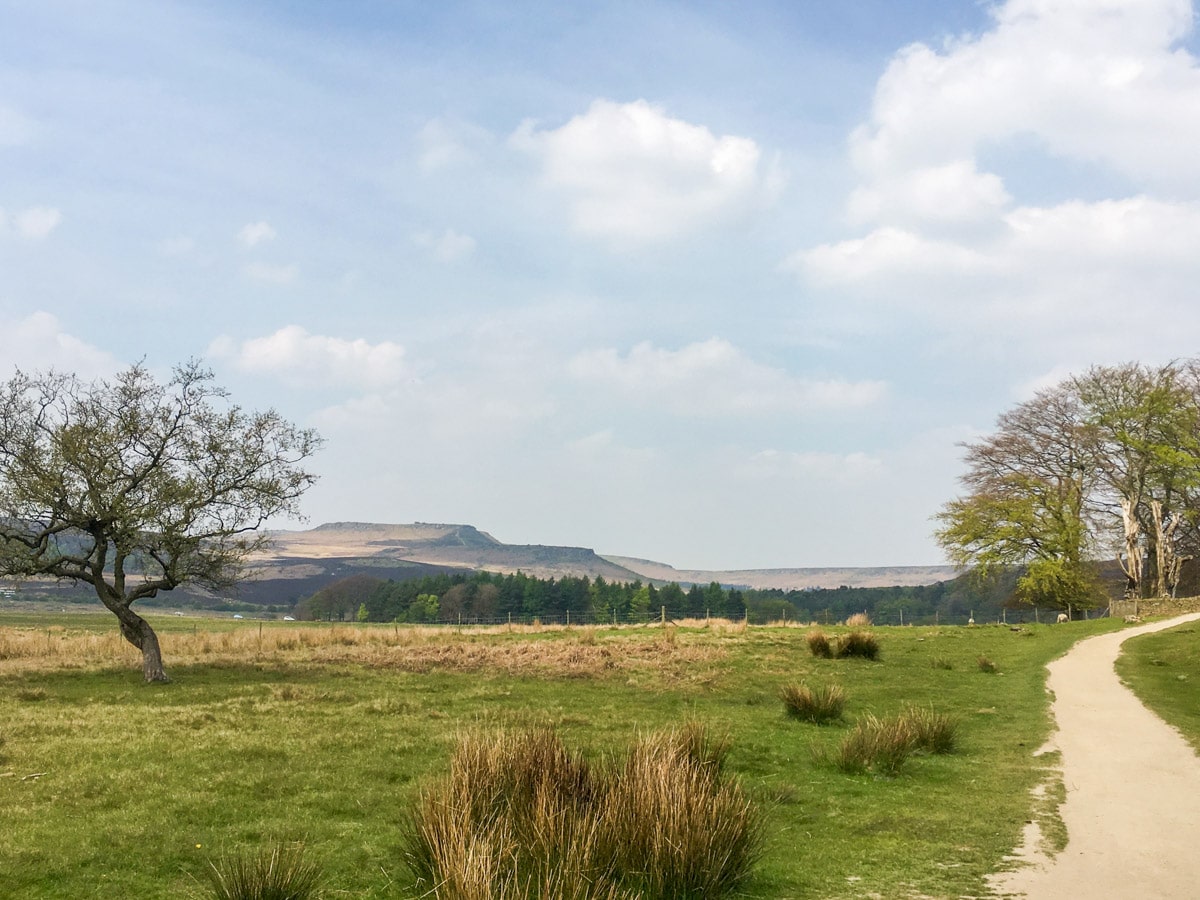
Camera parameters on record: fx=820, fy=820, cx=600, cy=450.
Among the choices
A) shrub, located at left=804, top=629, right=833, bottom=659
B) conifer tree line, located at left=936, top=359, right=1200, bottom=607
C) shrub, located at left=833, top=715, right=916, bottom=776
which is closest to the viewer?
shrub, located at left=833, top=715, right=916, bottom=776

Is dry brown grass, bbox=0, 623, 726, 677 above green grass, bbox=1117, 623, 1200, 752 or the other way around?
the other way around

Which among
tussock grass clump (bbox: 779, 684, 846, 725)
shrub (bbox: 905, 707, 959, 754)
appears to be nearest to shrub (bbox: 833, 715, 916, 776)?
shrub (bbox: 905, 707, 959, 754)

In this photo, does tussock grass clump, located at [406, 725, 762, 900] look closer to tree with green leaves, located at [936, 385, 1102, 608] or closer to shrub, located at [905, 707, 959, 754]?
shrub, located at [905, 707, 959, 754]

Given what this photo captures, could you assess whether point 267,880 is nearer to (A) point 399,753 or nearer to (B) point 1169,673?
(A) point 399,753

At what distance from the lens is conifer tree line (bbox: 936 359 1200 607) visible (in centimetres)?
5428

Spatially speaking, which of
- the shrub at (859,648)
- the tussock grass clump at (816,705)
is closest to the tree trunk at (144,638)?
the tussock grass clump at (816,705)

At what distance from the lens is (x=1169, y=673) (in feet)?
76.2

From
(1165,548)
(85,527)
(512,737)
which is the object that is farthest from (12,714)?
(1165,548)

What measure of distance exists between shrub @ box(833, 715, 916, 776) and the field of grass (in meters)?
0.27

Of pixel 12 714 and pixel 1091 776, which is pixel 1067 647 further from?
pixel 12 714

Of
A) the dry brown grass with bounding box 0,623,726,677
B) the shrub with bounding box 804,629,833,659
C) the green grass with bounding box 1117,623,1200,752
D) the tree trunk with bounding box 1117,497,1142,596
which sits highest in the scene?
the tree trunk with bounding box 1117,497,1142,596

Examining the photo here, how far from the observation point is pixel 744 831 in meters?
7.45

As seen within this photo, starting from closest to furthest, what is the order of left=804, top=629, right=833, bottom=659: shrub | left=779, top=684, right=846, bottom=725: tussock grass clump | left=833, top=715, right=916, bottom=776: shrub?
left=833, top=715, right=916, bottom=776: shrub, left=779, top=684, right=846, bottom=725: tussock grass clump, left=804, top=629, right=833, bottom=659: shrub

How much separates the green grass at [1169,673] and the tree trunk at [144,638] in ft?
84.1
